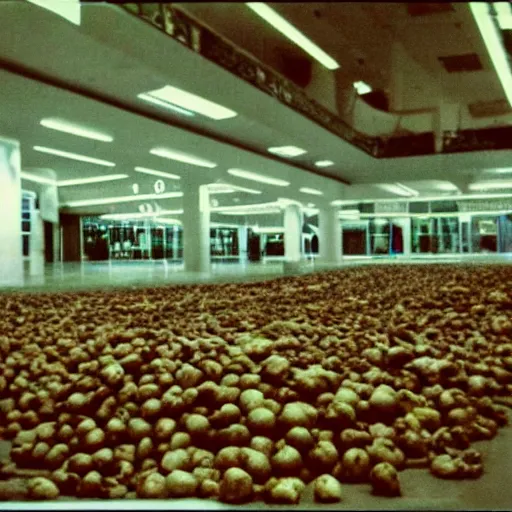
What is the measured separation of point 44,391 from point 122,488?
3.82 feet

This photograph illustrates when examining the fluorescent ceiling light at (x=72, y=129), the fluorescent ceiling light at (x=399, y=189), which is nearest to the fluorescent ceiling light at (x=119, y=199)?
the fluorescent ceiling light at (x=399, y=189)

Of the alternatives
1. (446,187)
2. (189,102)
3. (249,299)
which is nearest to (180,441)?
(249,299)

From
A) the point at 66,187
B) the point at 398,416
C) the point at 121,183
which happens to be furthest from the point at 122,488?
the point at 66,187

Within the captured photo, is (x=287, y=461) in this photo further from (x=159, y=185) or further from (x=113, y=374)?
(x=159, y=185)

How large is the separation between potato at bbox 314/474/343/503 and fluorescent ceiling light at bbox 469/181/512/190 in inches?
1117

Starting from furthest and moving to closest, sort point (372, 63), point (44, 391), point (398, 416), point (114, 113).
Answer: point (372, 63) → point (114, 113) → point (44, 391) → point (398, 416)

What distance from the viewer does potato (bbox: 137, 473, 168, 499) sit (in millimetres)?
1808

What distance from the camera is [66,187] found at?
27625mm

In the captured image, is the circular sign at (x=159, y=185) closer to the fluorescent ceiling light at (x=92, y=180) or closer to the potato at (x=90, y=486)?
the fluorescent ceiling light at (x=92, y=180)

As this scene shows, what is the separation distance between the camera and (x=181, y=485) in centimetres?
183

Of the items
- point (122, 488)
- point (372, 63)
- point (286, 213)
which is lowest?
point (122, 488)

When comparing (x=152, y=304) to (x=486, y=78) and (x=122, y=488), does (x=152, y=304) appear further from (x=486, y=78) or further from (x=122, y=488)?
(x=486, y=78)

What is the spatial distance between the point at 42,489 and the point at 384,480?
1.05 metres

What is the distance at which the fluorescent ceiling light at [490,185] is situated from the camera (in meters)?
28.0
